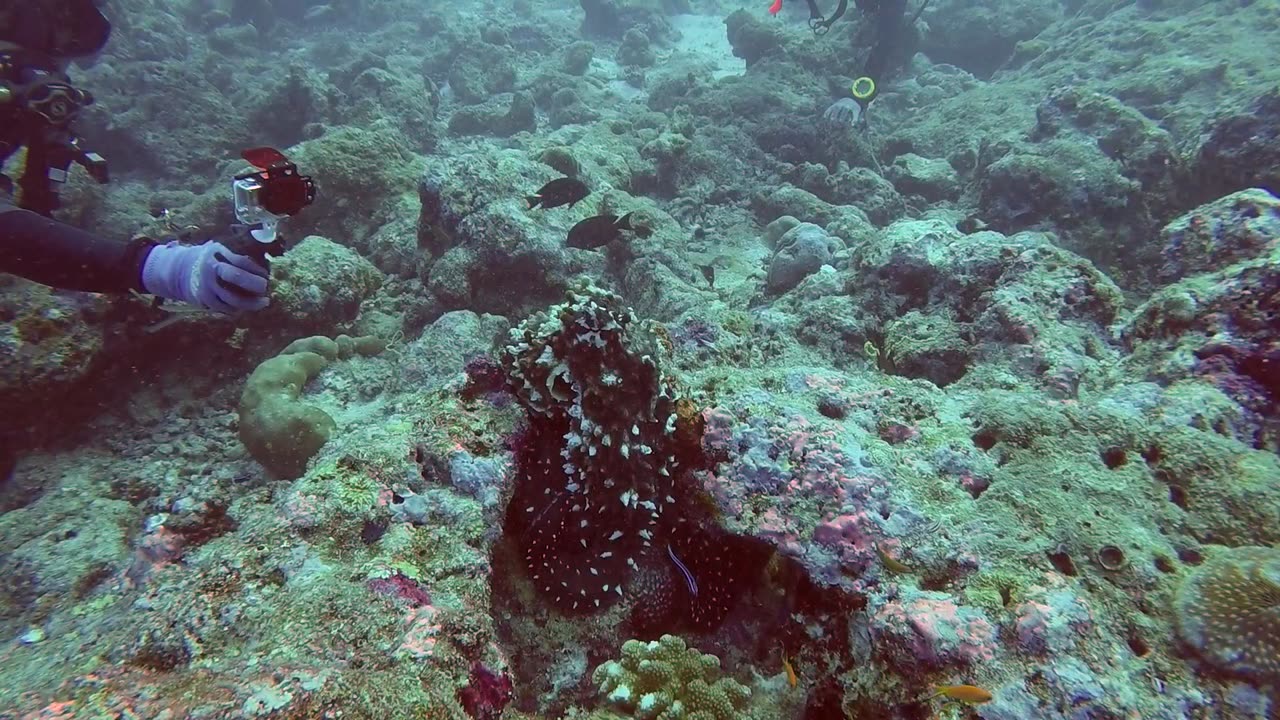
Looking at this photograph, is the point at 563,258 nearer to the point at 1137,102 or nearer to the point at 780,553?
the point at 780,553

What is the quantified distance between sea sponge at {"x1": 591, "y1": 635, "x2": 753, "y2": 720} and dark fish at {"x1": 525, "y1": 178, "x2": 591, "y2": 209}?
3938 mm

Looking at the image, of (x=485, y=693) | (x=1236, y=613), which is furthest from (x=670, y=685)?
(x=1236, y=613)

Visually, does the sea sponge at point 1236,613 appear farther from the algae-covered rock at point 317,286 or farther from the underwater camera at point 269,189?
the algae-covered rock at point 317,286

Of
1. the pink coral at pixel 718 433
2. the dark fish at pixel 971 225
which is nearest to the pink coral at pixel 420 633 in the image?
the pink coral at pixel 718 433

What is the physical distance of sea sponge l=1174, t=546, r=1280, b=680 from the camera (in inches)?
70.6

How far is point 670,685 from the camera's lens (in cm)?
210

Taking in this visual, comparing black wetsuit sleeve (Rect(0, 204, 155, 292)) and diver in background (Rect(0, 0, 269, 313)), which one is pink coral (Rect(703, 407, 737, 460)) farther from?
black wetsuit sleeve (Rect(0, 204, 155, 292))

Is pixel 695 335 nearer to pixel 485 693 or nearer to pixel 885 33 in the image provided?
pixel 485 693

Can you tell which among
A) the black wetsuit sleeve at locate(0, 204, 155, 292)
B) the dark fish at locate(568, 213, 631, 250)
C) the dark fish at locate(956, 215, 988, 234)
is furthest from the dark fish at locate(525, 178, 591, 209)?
the dark fish at locate(956, 215, 988, 234)

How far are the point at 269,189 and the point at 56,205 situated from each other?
2956 millimetres

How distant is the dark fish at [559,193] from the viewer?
16.5 ft

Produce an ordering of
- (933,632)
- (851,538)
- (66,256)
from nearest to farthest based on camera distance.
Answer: (933,632), (851,538), (66,256)

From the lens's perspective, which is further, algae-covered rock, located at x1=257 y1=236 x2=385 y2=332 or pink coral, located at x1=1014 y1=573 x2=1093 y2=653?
algae-covered rock, located at x1=257 y1=236 x2=385 y2=332

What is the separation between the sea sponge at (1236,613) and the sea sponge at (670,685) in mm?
1541
